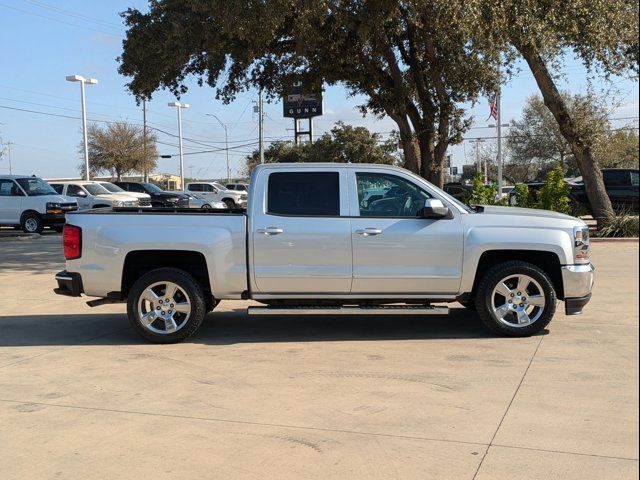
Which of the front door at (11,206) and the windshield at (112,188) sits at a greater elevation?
the windshield at (112,188)

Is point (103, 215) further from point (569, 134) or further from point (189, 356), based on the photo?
point (569, 134)

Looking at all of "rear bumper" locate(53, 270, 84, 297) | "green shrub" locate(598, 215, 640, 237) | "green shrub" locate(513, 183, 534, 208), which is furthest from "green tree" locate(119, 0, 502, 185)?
"rear bumper" locate(53, 270, 84, 297)

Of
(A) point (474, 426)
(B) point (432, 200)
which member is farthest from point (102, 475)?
(B) point (432, 200)

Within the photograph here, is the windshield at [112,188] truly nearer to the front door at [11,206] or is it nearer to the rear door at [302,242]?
the front door at [11,206]

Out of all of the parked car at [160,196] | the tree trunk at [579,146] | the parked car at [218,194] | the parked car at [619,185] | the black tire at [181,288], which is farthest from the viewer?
the parked car at [218,194]

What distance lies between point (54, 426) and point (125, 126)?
193 feet

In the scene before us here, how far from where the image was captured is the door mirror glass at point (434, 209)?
7.03 m

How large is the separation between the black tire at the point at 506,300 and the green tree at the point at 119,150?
180 ft

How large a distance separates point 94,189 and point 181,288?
2132cm

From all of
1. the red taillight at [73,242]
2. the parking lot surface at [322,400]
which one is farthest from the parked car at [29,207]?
the red taillight at [73,242]

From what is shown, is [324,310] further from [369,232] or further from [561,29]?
[561,29]

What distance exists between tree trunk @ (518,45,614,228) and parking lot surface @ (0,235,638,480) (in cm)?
1112

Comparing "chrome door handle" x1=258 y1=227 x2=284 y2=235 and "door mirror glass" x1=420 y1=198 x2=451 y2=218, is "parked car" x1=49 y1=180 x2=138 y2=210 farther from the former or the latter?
"door mirror glass" x1=420 y1=198 x2=451 y2=218

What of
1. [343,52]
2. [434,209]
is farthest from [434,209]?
[343,52]
